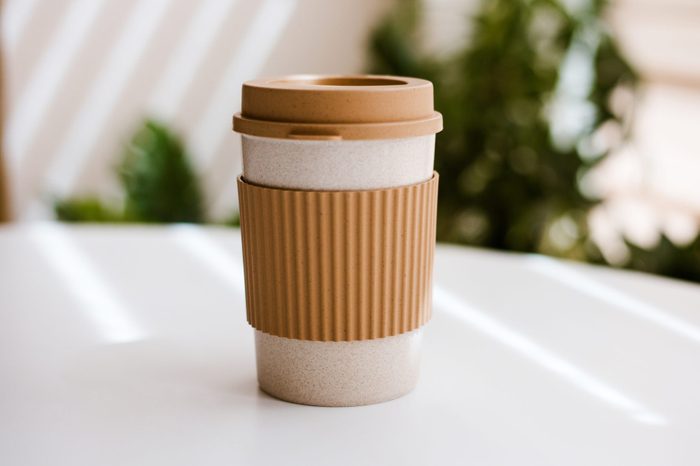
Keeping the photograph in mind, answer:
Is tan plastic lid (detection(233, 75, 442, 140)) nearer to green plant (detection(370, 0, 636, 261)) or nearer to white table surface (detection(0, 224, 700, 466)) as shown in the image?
white table surface (detection(0, 224, 700, 466))

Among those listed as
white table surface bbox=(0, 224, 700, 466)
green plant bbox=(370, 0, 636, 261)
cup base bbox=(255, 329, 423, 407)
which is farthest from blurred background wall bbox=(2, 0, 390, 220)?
cup base bbox=(255, 329, 423, 407)

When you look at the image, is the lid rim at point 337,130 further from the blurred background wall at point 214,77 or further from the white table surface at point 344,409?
the blurred background wall at point 214,77

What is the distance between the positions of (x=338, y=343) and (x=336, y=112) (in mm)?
183

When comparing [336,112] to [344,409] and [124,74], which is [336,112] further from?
[124,74]

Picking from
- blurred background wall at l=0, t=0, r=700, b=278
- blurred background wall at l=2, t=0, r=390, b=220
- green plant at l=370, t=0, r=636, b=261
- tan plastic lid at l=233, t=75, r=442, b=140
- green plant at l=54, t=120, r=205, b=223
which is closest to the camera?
tan plastic lid at l=233, t=75, r=442, b=140

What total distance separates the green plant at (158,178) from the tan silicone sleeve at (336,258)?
2.04 metres

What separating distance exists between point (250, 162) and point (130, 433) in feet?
0.73

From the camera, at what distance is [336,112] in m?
0.60

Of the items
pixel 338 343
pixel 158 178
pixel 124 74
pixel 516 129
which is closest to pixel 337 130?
pixel 338 343

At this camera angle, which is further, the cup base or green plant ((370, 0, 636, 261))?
green plant ((370, 0, 636, 261))

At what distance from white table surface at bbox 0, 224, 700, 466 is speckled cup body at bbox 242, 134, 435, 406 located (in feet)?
0.05

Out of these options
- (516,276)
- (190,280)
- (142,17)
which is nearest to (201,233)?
(190,280)

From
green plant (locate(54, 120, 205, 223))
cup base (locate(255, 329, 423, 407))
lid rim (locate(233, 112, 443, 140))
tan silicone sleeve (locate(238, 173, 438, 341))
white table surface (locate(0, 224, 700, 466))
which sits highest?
lid rim (locate(233, 112, 443, 140))

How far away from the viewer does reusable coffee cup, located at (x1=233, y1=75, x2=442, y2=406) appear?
2.00ft
